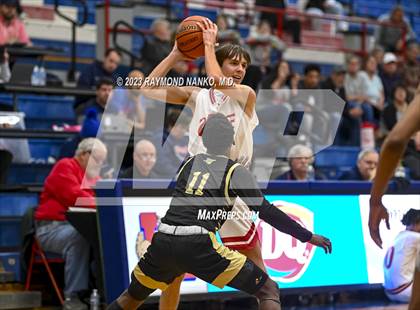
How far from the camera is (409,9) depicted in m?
21.8

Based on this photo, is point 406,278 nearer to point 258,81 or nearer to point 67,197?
point 67,197

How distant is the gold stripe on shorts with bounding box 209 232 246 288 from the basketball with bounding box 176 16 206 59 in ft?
4.46

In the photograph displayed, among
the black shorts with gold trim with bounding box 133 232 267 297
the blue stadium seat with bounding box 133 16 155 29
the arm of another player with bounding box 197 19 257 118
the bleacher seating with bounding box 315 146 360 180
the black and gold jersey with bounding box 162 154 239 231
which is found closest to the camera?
the black shorts with gold trim with bounding box 133 232 267 297

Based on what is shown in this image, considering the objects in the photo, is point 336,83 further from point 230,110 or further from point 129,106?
point 230,110

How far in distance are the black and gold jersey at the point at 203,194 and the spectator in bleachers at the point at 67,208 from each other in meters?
3.13

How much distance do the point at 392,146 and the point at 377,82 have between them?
12.3 meters

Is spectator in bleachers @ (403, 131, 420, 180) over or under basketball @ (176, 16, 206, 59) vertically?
under

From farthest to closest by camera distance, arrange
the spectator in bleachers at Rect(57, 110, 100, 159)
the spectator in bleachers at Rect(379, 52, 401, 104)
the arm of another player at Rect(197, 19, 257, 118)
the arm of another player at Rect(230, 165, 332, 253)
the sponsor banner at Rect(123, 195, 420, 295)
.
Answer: the spectator in bleachers at Rect(379, 52, 401, 104) < the spectator in bleachers at Rect(57, 110, 100, 159) < the sponsor banner at Rect(123, 195, 420, 295) < the arm of another player at Rect(197, 19, 257, 118) < the arm of another player at Rect(230, 165, 332, 253)

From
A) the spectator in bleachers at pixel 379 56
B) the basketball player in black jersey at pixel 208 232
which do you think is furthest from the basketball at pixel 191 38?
the spectator in bleachers at pixel 379 56

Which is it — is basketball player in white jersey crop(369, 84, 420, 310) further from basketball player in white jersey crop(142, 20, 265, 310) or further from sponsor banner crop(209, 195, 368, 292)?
sponsor banner crop(209, 195, 368, 292)

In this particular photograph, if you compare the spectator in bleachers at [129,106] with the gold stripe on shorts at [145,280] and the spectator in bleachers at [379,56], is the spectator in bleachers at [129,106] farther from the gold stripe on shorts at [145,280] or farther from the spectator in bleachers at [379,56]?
the spectator in bleachers at [379,56]

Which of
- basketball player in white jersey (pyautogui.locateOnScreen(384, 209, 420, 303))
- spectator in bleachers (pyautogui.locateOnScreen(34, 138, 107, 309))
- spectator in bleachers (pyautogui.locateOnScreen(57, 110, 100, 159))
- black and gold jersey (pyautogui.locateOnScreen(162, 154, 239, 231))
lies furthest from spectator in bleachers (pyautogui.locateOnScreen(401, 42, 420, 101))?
black and gold jersey (pyautogui.locateOnScreen(162, 154, 239, 231))

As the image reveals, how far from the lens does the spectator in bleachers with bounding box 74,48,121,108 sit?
12.3m

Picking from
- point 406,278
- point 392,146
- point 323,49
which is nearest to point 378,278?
point 406,278
